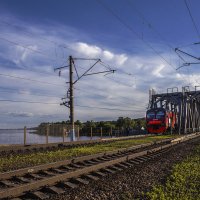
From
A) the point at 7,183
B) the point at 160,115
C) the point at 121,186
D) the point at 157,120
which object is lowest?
the point at 121,186

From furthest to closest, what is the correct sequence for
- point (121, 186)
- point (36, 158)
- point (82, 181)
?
point (36, 158) → point (82, 181) → point (121, 186)

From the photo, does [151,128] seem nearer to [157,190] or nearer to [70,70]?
[70,70]

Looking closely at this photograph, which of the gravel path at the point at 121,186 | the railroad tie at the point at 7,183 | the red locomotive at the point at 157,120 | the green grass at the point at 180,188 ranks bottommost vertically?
the gravel path at the point at 121,186

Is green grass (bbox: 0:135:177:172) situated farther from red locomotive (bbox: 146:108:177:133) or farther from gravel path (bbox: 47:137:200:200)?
red locomotive (bbox: 146:108:177:133)

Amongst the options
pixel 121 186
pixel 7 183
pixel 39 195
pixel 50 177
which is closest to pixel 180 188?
pixel 121 186

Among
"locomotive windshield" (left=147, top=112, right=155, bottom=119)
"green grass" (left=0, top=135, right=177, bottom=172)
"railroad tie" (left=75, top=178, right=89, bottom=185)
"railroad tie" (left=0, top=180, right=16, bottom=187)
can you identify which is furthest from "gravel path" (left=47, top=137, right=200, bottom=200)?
"locomotive windshield" (left=147, top=112, right=155, bottom=119)

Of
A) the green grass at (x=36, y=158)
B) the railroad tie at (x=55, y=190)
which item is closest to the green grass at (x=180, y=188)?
the railroad tie at (x=55, y=190)

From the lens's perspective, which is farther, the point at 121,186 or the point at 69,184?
the point at 121,186

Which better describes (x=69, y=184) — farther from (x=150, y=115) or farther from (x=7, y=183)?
(x=150, y=115)

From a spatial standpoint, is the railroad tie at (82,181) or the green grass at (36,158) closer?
the railroad tie at (82,181)

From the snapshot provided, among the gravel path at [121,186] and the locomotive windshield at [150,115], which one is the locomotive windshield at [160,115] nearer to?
the locomotive windshield at [150,115]

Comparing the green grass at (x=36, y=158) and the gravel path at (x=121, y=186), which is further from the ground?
the green grass at (x=36, y=158)

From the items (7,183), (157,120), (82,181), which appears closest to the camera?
(7,183)

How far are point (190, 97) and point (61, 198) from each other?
63.4 metres
